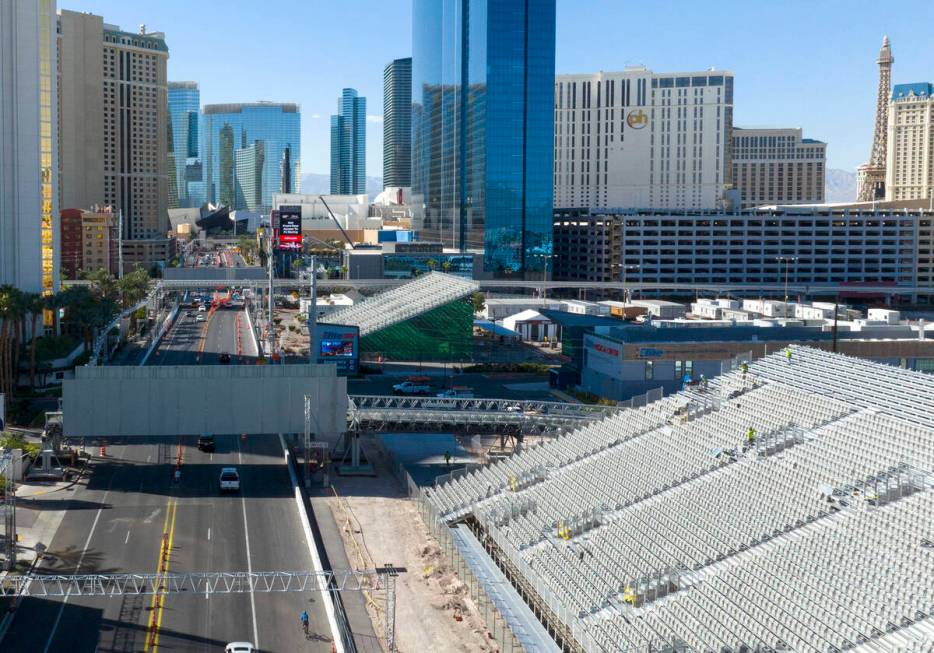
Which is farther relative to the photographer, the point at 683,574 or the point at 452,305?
the point at 452,305

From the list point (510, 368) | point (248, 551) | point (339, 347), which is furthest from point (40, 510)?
point (510, 368)

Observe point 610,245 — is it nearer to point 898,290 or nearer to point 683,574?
point 898,290

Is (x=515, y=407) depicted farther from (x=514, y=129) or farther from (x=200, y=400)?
(x=514, y=129)

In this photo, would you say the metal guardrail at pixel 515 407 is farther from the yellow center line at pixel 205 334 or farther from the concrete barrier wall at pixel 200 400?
the yellow center line at pixel 205 334

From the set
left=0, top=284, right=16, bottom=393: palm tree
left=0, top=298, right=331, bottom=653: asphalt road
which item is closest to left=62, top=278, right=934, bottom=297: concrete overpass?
left=0, top=284, right=16, bottom=393: palm tree

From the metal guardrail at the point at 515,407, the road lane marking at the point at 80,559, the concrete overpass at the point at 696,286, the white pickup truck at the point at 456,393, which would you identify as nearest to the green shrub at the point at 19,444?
the road lane marking at the point at 80,559

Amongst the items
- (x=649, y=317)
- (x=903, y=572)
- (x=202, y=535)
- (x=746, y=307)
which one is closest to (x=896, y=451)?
(x=903, y=572)
